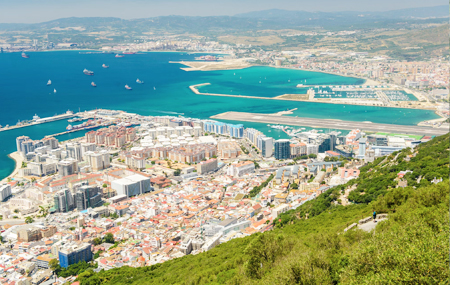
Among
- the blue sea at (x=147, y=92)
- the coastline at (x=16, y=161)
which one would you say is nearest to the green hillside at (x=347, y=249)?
the coastline at (x=16, y=161)

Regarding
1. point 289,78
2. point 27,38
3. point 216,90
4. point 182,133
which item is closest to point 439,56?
point 289,78

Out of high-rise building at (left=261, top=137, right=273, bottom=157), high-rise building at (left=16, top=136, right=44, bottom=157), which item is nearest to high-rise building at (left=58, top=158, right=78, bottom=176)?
high-rise building at (left=16, top=136, right=44, bottom=157)

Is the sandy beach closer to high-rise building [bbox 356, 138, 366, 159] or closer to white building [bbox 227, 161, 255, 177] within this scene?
high-rise building [bbox 356, 138, 366, 159]

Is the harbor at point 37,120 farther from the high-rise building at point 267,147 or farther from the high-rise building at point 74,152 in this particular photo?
the high-rise building at point 267,147

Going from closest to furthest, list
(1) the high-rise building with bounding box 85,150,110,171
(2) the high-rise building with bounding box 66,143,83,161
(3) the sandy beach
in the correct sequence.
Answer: (1) the high-rise building with bounding box 85,150,110,171 → (2) the high-rise building with bounding box 66,143,83,161 → (3) the sandy beach

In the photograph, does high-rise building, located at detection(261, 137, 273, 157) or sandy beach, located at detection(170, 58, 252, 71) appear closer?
high-rise building, located at detection(261, 137, 273, 157)

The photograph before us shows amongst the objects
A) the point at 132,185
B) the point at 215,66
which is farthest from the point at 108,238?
the point at 215,66

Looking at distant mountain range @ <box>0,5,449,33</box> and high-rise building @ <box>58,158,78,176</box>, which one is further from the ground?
distant mountain range @ <box>0,5,449,33</box>
